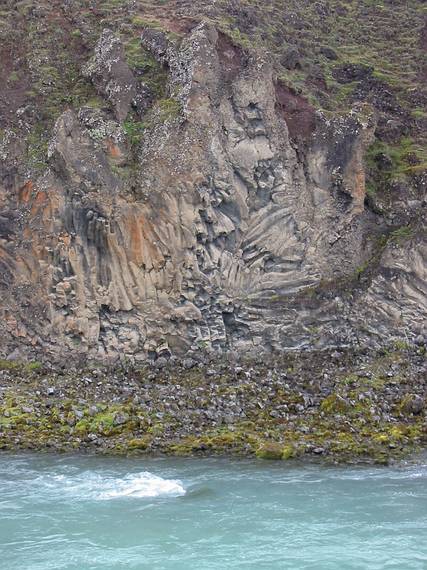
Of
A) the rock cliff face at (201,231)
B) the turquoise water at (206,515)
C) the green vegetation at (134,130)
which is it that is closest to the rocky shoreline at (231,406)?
the turquoise water at (206,515)

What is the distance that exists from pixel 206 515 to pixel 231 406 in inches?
267

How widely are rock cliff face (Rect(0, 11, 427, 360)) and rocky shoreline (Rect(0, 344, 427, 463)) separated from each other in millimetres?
1110

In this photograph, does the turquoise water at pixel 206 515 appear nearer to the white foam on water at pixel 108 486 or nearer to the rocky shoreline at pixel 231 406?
the white foam on water at pixel 108 486

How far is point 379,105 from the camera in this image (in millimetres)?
33719

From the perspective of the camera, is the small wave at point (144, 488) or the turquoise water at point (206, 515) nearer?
the turquoise water at point (206, 515)

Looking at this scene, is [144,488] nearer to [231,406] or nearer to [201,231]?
[231,406]

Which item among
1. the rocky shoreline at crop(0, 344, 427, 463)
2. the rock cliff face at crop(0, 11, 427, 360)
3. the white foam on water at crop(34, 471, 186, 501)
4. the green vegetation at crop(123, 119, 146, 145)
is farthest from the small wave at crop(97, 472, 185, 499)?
the green vegetation at crop(123, 119, 146, 145)

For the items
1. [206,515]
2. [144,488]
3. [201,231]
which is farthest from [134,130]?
[206,515]

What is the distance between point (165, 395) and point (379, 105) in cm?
1683

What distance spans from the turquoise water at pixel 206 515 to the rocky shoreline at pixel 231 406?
95cm

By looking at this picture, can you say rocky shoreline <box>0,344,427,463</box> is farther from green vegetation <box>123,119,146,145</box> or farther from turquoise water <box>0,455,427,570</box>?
green vegetation <box>123,119,146,145</box>

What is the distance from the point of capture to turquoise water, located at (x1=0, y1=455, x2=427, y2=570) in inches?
567

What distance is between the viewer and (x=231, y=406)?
920 inches

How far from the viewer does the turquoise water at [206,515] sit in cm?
1440
